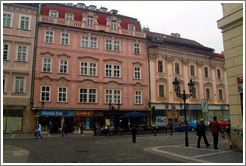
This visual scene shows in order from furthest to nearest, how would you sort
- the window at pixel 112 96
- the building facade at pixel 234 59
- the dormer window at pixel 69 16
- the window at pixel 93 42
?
the window at pixel 93 42 → the dormer window at pixel 69 16 → the window at pixel 112 96 → the building facade at pixel 234 59

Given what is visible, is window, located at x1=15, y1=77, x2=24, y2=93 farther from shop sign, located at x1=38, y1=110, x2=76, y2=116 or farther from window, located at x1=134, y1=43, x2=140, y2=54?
window, located at x1=134, y1=43, x2=140, y2=54

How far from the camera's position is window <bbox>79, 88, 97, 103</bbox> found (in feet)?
98.8

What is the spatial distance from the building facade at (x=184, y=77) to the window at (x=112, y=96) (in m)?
5.40

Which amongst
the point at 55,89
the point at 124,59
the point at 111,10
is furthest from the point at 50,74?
the point at 111,10

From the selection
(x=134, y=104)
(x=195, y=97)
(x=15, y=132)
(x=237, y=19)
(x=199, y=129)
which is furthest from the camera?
(x=195, y=97)

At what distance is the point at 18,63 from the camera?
27516mm

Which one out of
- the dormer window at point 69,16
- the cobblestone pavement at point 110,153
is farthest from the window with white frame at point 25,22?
the cobblestone pavement at point 110,153

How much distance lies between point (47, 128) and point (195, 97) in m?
23.8

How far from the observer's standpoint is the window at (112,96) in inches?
1234

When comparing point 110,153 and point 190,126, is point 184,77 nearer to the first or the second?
point 190,126

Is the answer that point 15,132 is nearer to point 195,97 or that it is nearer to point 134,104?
point 134,104

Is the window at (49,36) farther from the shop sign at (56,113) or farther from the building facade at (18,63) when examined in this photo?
the shop sign at (56,113)

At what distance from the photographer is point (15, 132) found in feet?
86.1

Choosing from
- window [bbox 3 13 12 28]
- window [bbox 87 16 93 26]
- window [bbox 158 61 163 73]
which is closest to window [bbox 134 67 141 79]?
window [bbox 158 61 163 73]
